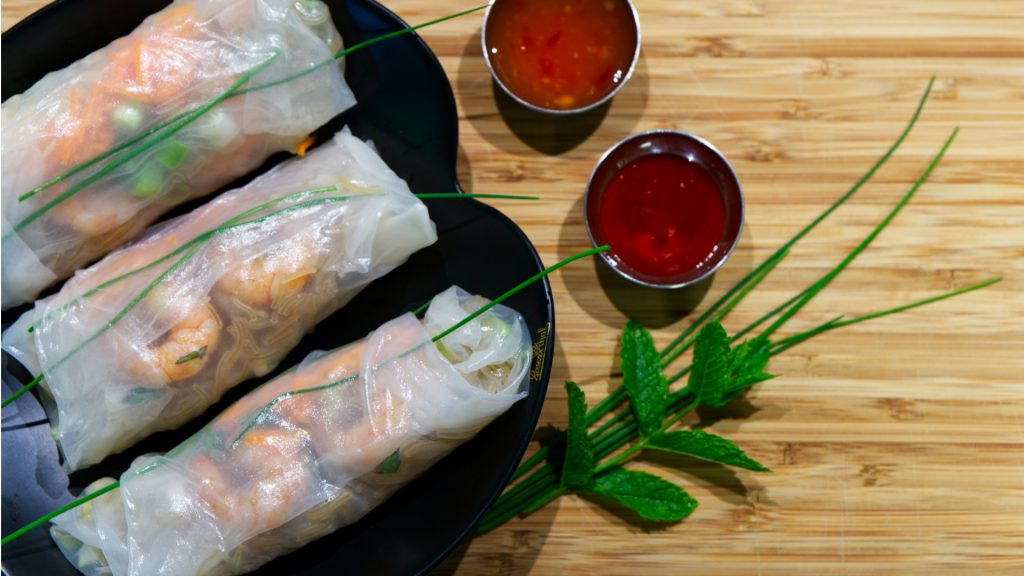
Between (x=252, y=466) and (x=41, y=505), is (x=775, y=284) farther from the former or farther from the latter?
(x=41, y=505)

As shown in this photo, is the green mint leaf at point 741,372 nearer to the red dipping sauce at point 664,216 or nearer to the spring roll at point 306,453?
the red dipping sauce at point 664,216

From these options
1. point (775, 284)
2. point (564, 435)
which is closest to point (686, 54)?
point (775, 284)

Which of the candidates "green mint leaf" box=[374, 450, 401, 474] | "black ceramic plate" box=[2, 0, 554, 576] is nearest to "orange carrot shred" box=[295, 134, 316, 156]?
"black ceramic plate" box=[2, 0, 554, 576]

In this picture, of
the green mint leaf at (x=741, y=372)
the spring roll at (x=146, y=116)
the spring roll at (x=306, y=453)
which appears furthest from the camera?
the green mint leaf at (x=741, y=372)

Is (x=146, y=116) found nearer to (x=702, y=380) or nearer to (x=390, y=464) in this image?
(x=390, y=464)

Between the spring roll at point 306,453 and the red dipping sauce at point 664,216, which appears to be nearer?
the spring roll at point 306,453

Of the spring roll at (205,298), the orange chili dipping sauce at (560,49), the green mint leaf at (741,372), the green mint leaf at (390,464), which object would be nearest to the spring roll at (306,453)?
the green mint leaf at (390,464)
